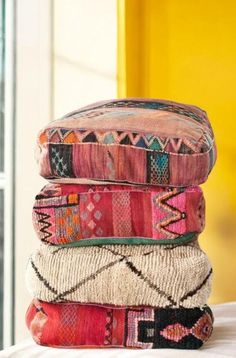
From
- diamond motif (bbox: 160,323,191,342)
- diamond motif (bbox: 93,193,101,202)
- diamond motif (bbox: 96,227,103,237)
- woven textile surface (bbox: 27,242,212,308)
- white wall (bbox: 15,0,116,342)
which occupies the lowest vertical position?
diamond motif (bbox: 160,323,191,342)

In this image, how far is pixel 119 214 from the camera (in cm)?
102

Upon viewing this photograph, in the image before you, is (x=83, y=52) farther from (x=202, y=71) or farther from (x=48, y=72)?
(x=202, y=71)

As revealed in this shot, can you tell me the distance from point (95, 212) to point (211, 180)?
582mm

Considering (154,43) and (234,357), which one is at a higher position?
(154,43)

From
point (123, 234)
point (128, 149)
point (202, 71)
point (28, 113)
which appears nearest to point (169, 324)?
point (123, 234)

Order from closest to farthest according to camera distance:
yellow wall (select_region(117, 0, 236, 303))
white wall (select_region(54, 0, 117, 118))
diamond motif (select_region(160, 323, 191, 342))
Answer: diamond motif (select_region(160, 323, 191, 342)) < yellow wall (select_region(117, 0, 236, 303)) < white wall (select_region(54, 0, 117, 118))

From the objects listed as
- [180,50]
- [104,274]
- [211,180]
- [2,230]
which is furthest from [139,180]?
[2,230]

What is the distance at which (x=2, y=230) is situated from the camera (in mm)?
1750

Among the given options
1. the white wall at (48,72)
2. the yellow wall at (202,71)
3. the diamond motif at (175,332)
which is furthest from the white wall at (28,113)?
the diamond motif at (175,332)

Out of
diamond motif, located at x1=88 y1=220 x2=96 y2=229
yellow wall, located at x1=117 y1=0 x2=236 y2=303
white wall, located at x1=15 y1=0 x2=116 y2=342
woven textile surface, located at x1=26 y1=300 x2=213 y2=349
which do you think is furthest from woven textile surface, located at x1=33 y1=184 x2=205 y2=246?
white wall, located at x1=15 y1=0 x2=116 y2=342

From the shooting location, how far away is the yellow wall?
1515mm

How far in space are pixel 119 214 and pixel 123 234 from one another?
0.03 m

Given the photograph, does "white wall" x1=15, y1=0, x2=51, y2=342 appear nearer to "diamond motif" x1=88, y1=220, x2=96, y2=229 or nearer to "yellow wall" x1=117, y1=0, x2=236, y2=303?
"yellow wall" x1=117, y1=0, x2=236, y2=303

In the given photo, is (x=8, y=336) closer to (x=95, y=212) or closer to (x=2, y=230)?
(x=2, y=230)
